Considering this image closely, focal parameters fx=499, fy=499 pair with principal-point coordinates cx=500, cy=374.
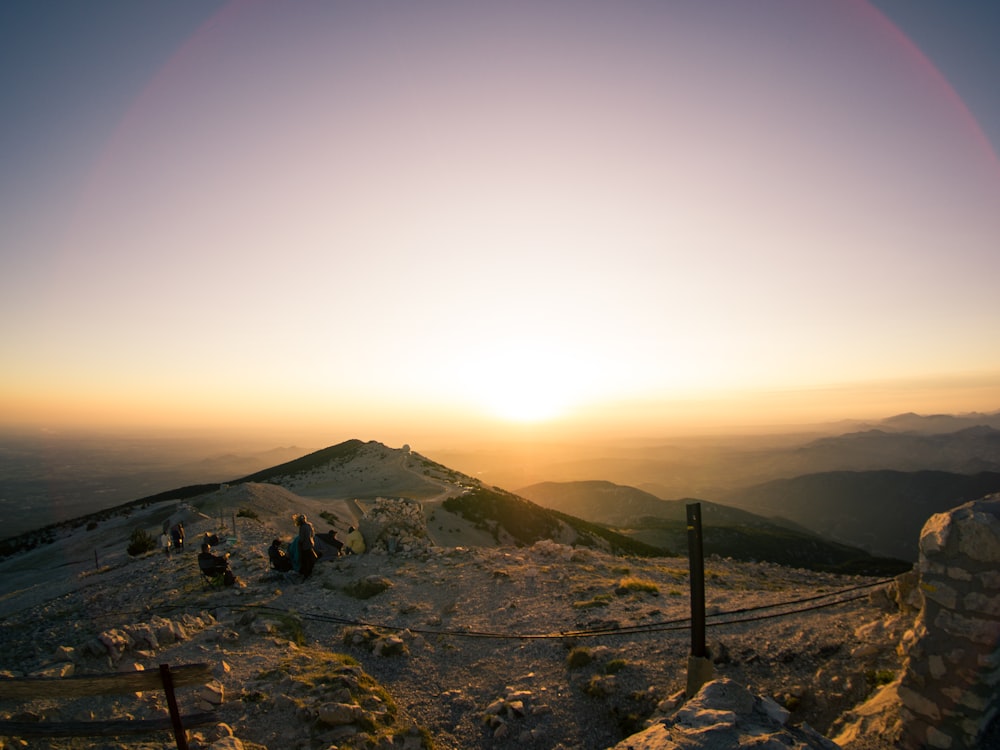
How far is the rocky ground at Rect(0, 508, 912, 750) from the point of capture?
27.9 feet

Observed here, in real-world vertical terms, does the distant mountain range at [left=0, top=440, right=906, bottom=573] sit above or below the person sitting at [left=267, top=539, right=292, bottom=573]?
below

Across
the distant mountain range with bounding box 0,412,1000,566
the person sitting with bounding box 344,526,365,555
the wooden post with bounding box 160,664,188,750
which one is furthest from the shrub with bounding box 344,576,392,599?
the distant mountain range with bounding box 0,412,1000,566

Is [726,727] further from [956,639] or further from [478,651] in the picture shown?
[478,651]

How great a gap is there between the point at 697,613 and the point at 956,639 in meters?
3.27

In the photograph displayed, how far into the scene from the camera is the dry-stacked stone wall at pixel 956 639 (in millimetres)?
6332

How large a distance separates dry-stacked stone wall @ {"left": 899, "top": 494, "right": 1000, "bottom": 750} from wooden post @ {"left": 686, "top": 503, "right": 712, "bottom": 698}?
2.58 meters

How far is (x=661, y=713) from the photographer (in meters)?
8.23

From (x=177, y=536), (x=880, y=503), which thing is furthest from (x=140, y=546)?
(x=880, y=503)

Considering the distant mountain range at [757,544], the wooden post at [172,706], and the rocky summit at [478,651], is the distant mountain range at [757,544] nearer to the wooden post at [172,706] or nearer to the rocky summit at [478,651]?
the rocky summit at [478,651]

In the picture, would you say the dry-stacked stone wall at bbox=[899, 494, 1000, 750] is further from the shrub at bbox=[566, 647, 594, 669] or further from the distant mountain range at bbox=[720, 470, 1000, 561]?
the distant mountain range at bbox=[720, 470, 1000, 561]

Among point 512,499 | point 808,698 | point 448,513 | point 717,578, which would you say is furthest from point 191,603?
point 512,499

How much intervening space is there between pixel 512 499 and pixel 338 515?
60.1 ft

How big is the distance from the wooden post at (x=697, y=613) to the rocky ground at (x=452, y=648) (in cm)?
58

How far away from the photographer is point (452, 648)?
12.5 meters
